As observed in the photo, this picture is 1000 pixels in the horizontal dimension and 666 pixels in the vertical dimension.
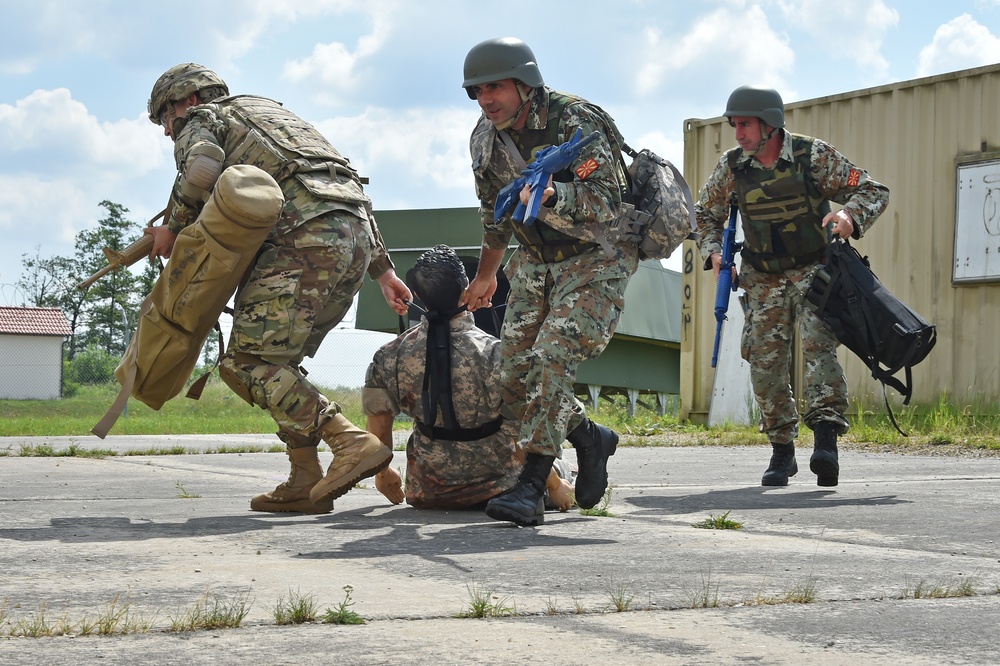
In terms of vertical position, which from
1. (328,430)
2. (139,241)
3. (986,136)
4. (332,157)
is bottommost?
(328,430)

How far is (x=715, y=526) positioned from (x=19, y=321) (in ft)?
164

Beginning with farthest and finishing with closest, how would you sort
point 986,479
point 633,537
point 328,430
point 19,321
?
1. point 19,321
2. point 986,479
3. point 328,430
4. point 633,537

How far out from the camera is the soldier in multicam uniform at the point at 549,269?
4.34 m

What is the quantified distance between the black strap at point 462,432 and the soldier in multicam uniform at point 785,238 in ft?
5.96

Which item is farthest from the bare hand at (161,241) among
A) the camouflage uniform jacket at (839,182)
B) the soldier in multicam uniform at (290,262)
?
the camouflage uniform jacket at (839,182)

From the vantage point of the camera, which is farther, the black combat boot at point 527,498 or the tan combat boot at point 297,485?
the tan combat boot at point 297,485

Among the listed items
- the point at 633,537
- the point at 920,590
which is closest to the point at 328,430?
the point at 633,537

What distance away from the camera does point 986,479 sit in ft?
20.3

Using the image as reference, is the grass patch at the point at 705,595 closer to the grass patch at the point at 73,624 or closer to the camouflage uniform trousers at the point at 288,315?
the grass patch at the point at 73,624

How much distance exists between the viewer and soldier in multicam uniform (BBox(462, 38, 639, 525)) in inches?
171

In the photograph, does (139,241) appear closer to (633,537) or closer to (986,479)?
(633,537)

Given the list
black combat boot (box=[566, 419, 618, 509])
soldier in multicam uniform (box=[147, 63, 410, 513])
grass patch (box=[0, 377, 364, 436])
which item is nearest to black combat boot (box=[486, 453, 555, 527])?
black combat boot (box=[566, 419, 618, 509])

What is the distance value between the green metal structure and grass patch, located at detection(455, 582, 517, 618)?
47.5 feet

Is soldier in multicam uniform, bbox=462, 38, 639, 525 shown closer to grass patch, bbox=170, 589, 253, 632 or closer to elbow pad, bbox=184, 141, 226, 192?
elbow pad, bbox=184, 141, 226, 192
